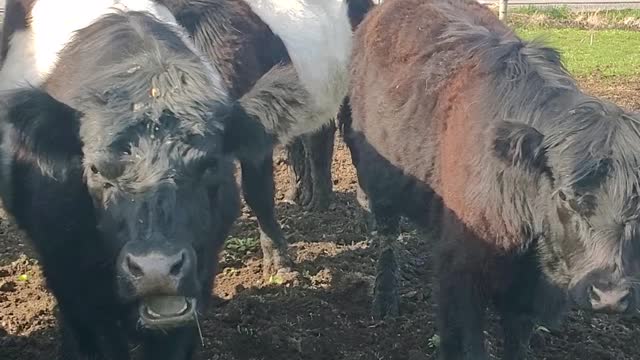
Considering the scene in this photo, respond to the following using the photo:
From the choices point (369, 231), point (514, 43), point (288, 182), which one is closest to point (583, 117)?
point (514, 43)

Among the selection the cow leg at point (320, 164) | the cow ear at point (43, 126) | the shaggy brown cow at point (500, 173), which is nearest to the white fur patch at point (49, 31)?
the cow ear at point (43, 126)

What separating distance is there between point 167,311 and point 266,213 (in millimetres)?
2810

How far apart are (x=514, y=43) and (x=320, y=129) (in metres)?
2.91

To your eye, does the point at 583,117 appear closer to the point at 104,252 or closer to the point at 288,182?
the point at 104,252

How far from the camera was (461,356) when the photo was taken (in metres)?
4.03

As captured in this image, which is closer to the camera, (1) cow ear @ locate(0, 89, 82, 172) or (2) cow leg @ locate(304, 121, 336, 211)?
(1) cow ear @ locate(0, 89, 82, 172)

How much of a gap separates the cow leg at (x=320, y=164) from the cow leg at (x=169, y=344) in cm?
311

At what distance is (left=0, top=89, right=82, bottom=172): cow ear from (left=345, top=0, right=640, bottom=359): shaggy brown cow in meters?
1.70

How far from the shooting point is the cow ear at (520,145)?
347cm

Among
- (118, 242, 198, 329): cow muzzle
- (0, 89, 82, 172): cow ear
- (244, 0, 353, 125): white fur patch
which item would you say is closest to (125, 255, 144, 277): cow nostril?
(118, 242, 198, 329): cow muzzle

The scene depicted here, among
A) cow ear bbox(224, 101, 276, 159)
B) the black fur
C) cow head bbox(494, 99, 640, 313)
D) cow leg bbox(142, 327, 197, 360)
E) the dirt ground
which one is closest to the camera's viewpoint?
the black fur

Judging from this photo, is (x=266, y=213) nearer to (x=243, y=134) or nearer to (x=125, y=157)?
(x=243, y=134)

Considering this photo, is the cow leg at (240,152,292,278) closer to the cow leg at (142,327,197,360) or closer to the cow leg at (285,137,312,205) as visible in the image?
the cow leg at (285,137,312,205)

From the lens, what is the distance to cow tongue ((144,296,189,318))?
9.77 ft
